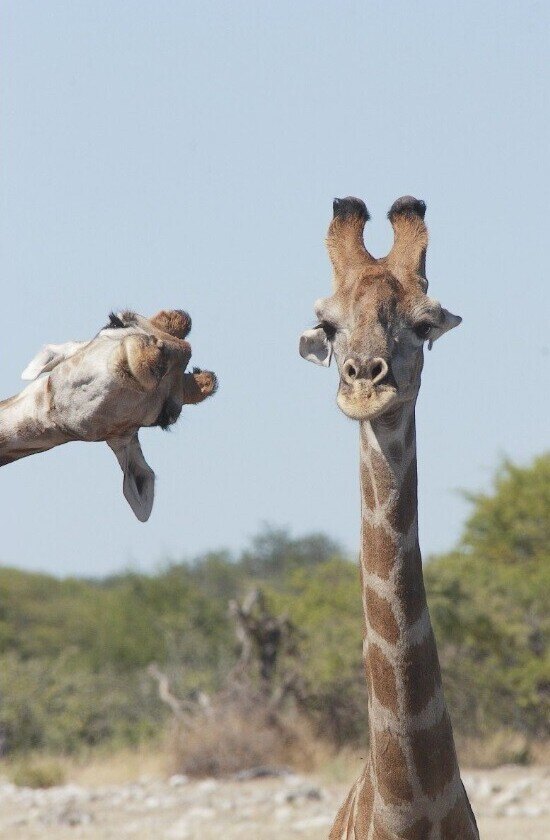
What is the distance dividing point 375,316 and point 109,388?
91.0 inches

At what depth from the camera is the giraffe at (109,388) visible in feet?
7.02

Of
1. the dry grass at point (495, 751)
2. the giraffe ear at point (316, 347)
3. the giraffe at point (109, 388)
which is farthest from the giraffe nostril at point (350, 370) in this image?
the dry grass at point (495, 751)

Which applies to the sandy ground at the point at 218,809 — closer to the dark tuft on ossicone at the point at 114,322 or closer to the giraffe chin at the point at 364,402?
the giraffe chin at the point at 364,402

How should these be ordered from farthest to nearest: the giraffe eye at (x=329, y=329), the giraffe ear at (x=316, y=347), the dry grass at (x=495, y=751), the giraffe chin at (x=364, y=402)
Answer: the dry grass at (x=495, y=751) < the giraffe ear at (x=316, y=347) < the giraffe eye at (x=329, y=329) < the giraffe chin at (x=364, y=402)

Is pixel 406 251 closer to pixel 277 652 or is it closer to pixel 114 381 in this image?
pixel 114 381

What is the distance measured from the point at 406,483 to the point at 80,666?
1136 inches

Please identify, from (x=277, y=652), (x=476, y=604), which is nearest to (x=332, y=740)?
(x=277, y=652)

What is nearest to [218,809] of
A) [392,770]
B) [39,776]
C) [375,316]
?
[39,776]

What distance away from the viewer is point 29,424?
7.48 feet

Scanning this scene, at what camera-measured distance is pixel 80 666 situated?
32531 millimetres

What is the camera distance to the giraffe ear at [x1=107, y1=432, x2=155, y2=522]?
8.48ft

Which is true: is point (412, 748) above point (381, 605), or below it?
below

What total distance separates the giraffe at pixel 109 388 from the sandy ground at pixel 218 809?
33.8ft

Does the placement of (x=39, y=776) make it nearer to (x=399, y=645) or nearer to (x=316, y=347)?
(x=316, y=347)
